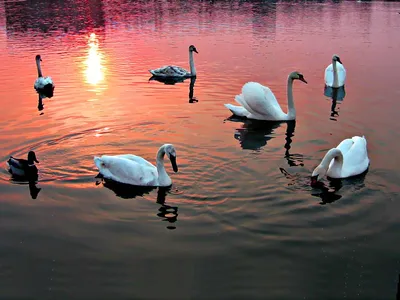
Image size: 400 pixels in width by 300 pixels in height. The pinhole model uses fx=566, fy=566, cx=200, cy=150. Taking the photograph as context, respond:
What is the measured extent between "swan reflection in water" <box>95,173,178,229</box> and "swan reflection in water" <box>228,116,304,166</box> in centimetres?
297

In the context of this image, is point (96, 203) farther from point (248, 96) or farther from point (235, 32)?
point (235, 32)

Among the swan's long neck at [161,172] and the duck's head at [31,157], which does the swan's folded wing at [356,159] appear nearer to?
the swan's long neck at [161,172]

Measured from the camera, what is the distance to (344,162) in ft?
33.9

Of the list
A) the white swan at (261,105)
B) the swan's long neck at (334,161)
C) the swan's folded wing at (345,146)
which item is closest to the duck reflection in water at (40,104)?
the white swan at (261,105)

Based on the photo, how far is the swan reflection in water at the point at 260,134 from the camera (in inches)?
459

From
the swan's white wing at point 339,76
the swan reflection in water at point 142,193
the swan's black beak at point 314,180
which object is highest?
the swan's white wing at point 339,76

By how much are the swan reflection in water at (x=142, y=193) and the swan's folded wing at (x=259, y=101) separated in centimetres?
550

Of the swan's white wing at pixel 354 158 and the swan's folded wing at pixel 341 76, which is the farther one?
the swan's folded wing at pixel 341 76

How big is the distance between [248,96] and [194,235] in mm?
7160

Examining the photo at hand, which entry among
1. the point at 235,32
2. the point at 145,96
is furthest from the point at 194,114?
the point at 235,32

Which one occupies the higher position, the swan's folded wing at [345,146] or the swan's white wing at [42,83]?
the swan's white wing at [42,83]

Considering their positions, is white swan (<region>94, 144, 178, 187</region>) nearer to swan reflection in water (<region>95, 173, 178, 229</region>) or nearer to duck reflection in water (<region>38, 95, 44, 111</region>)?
swan reflection in water (<region>95, 173, 178, 229</region>)

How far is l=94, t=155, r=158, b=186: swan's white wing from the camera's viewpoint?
386 inches

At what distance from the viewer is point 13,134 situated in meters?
13.3
